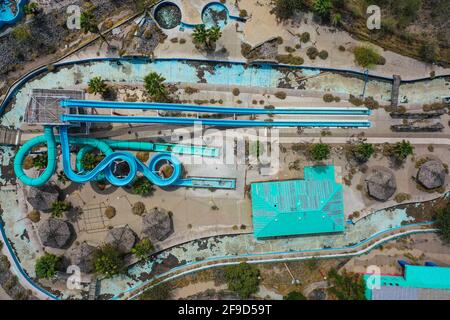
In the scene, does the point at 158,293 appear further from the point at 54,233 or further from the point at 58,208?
the point at 58,208

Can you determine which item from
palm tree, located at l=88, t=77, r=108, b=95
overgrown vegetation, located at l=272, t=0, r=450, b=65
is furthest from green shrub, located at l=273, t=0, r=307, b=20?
palm tree, located at l=88, t=77, r=108, b=95

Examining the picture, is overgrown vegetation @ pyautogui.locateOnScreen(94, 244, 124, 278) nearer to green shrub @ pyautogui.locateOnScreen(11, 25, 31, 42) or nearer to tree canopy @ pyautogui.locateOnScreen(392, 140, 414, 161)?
green shrub @ pyautogui.locateOnScreen(11, 25, 31, 42)

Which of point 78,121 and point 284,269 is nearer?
Answer: point 78,121

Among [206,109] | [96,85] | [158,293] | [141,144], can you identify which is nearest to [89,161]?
[141,144]

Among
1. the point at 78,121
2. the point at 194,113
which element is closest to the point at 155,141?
the point at 194,113

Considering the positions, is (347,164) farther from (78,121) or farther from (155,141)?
(78,121)
